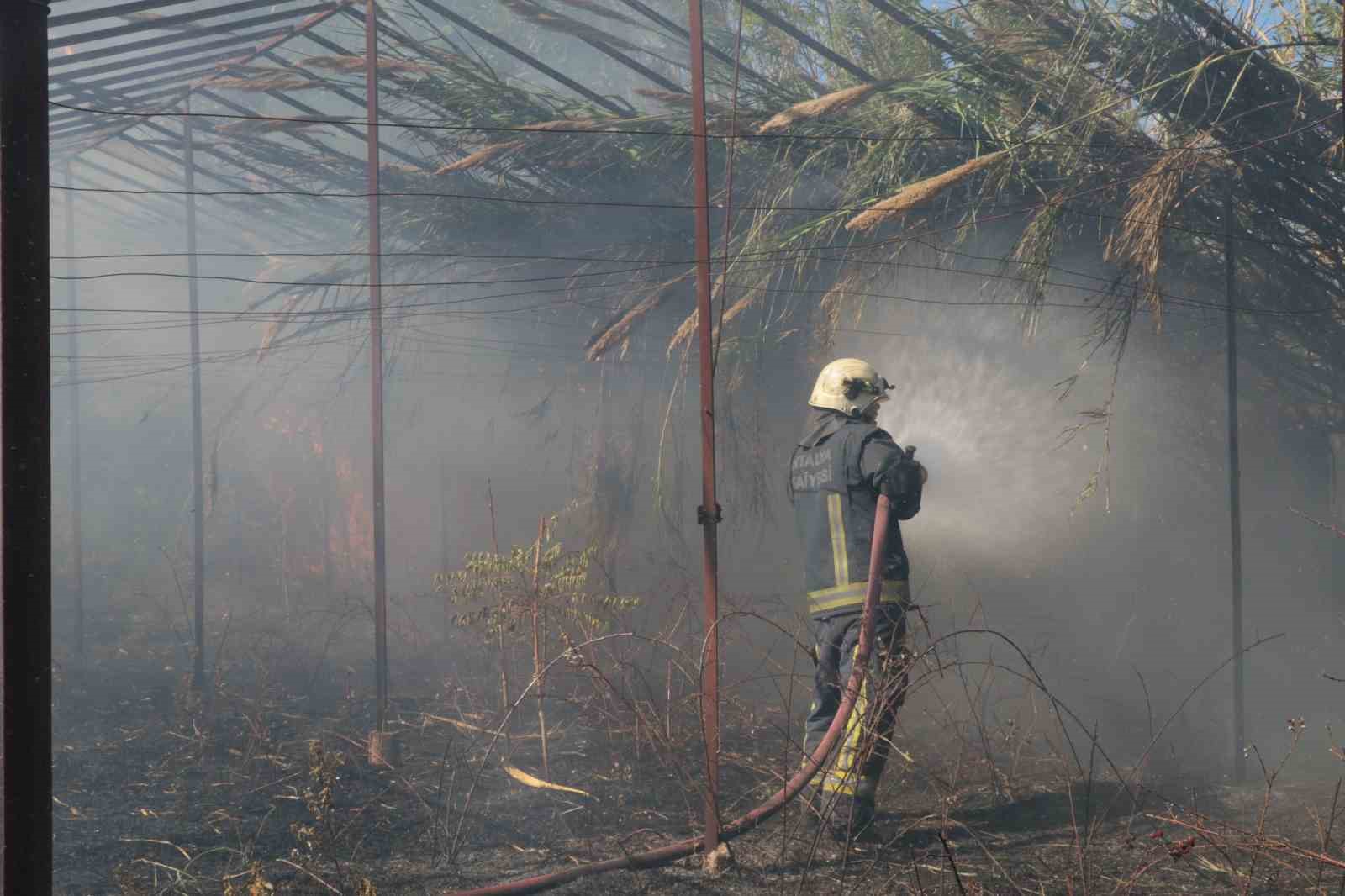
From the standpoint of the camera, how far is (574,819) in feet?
18.9

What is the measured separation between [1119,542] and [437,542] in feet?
31.0

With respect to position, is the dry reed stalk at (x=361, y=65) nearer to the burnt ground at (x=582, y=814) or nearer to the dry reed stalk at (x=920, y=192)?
the dry reed stalk at (x=920, y=192)

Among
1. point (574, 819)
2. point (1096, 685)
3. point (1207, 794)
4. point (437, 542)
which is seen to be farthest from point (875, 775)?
point (437, 542)

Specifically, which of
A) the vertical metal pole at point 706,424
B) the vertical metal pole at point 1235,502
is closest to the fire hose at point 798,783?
the vertical metal pole at point 706,424

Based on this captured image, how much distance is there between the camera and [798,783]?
507cm

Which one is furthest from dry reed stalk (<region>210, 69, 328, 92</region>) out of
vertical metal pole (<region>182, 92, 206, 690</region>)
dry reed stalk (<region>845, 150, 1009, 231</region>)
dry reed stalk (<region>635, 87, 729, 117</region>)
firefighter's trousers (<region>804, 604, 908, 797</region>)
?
firefighter's trousers (<region>804, 604, 908, 797</region>)

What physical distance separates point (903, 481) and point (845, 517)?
1.34 feet

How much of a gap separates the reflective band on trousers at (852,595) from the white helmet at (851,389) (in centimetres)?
87

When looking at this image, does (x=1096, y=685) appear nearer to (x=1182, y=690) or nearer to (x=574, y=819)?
(x=1182, y=690)

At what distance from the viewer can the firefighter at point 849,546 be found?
16.9ft

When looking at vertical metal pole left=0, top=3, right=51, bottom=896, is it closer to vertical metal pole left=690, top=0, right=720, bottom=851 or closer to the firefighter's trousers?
vertical metal pole left=690, top=0, right=720, bottom=851

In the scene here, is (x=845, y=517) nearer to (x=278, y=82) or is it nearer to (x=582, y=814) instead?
(x=582, y=814)

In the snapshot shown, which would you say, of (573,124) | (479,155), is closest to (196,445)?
(479,155)

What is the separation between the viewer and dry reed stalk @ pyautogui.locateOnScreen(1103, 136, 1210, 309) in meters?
6.16
